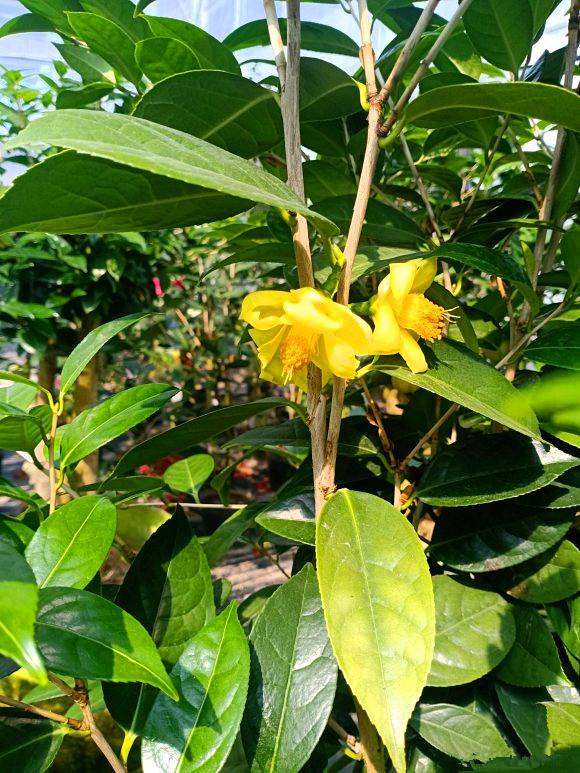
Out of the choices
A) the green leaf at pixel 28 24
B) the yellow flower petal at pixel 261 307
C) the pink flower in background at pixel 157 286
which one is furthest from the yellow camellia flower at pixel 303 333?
the pink flower in background at pixel 157 286

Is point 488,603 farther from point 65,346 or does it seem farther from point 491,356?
point 65,346

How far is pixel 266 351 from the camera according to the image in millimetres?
469

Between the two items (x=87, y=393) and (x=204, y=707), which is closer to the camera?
(x=204, y=707)

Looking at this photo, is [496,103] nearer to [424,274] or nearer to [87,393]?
[424,274]

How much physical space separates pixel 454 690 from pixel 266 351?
1.23ft

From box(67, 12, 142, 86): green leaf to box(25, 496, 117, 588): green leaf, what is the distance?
0.42m

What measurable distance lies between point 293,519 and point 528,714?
0.27 m

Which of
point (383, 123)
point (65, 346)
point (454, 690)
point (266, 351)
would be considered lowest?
point (65, 346)

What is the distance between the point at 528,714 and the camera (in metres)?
0.52

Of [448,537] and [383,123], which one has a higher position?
[383,123]

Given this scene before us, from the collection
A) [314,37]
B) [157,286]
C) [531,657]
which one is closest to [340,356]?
[531,657]

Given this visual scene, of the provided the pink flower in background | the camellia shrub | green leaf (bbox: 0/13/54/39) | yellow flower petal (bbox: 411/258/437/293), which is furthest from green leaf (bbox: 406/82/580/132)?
the pink flower in background

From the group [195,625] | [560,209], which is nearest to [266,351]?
[195,625]

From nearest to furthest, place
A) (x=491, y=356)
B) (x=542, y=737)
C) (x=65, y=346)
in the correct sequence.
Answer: (x=542, y=737) < (x=491, y=356) < (x=65, y=346)
